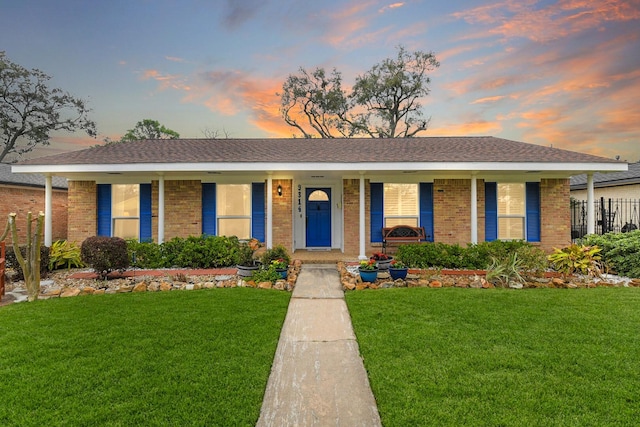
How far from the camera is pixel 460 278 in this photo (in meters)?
7.09

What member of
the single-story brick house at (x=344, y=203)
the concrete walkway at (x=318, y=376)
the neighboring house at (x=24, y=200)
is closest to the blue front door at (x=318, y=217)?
the single-story brick house at (x=344, y=203)

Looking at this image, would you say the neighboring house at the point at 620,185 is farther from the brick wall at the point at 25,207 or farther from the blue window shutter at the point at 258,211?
the brick wall at the point at 25,207

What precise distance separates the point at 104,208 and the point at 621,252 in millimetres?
14969

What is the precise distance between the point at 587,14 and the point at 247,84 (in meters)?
13.2

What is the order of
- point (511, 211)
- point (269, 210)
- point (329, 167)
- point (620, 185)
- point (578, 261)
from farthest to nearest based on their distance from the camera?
point (620, 185), point (511, 211), point (269, 210), point (329, 167), point (578, 261)

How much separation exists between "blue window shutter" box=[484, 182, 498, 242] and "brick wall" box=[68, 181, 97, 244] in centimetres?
1286

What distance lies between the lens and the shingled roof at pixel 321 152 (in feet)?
29.6

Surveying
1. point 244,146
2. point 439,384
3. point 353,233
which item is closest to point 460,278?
point 353,233

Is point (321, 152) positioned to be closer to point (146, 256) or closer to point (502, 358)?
point (146, 256)

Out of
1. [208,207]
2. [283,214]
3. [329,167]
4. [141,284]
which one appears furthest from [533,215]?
[141,284]

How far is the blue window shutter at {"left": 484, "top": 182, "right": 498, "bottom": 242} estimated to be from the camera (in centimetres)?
1028

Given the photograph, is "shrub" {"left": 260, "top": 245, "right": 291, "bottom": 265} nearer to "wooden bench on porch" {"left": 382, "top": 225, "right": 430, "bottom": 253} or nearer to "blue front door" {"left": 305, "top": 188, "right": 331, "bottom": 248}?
"blue front door" {"left": 305, "top": 188, "right": 331, "bottom": 248}

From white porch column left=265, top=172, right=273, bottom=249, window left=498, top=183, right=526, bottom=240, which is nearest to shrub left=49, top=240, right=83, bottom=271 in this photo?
white porch column left=265, top=172, right=273, bottom=249

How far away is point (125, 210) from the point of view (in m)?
10.4
